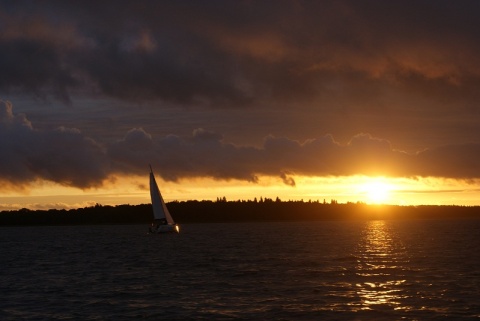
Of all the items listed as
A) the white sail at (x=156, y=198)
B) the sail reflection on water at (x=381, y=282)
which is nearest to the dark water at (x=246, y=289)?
the sail reflection on water at (x=381, y=282)

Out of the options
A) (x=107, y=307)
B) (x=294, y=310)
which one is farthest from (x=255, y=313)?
(x=107, y=307)

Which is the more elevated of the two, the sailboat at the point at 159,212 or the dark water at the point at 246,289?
the sailboat at the point at 159,212

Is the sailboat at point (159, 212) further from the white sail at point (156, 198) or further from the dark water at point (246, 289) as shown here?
the dark water at point (246, 289)

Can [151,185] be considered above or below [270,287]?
above

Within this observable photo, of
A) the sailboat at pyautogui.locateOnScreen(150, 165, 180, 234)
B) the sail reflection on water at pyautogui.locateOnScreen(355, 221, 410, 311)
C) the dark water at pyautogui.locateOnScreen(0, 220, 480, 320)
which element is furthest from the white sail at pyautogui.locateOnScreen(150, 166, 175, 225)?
the sail reflection on water at pyautogui.locateOnScreen(355, 221, 410, 311)

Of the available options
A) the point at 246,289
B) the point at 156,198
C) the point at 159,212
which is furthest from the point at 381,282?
the point at 159,212

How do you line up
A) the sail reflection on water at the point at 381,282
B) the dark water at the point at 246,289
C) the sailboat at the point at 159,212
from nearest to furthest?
the dark water at the point at 246,289, the sail reflection on water at the point at 381,282, the sailboat at the point at 159,212

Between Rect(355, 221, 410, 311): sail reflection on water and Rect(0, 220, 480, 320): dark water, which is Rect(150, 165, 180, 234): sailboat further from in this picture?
Rect(355, 221, 410, 311): sail reflection on water

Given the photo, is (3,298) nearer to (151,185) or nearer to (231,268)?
(231,268)

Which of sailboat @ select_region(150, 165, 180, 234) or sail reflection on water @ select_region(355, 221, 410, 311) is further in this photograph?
sailboat @ select_region(150, 165, 180, 234)

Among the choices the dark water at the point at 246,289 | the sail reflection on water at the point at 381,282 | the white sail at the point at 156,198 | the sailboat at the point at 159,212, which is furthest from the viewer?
the sailboat at the point at 159,212

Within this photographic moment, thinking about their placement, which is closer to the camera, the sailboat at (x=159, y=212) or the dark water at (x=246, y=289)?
the dark water at (x=246, y=289)

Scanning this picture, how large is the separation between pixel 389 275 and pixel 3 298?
33.2 metres

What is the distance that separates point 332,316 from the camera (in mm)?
40094
